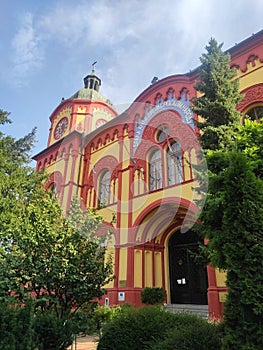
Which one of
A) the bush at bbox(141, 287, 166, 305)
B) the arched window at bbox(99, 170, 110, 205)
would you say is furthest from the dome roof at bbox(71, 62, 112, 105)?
the bush at bbox(141, 287, 166, 305)

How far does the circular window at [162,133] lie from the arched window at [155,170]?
29.5 inches

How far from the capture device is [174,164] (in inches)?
550

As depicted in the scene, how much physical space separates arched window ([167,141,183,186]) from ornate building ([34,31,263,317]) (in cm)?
5

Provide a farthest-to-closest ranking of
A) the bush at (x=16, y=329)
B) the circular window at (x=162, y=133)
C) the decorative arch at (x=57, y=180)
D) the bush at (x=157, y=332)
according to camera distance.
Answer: the decorative arch at (x=57, y=180)
the circular window at (x=162, y=133)
the bush at (x=157, y=332)
the bush at (x=16, y=329)

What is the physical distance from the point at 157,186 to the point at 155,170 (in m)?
1.08

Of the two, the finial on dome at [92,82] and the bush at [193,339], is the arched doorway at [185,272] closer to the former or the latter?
the bush at [193,339]

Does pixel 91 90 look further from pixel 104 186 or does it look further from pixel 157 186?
pixel 157 186

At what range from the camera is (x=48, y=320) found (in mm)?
5434

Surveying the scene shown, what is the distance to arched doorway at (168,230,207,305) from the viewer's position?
13.1 m

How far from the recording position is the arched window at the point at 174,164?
13542mm

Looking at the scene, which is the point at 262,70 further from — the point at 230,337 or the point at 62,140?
the point at 62,140

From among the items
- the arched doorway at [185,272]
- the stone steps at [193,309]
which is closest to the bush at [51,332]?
the stone steps at [193,309]

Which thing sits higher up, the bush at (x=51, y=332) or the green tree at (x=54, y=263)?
the green tree at (x=54, y=263)

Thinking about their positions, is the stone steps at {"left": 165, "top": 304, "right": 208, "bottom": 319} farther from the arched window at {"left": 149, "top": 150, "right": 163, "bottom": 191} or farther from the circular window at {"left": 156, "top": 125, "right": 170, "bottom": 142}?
the circular window at {"left": 156, "top": 125, "right": 170, "bottom": 142}
